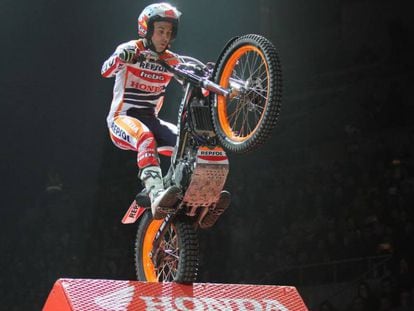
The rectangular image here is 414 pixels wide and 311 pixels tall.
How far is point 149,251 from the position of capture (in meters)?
7.48

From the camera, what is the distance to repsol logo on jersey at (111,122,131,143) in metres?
6.93

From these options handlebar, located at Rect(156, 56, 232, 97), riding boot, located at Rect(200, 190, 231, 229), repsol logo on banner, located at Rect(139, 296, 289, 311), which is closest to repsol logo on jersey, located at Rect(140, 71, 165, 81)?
handlebar, located at Rect(156, 56, 232, 97)

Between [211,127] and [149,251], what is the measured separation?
155 cm

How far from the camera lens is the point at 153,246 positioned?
282 inches

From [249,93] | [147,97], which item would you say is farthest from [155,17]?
[249,93]

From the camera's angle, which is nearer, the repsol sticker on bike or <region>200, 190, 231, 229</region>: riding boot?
the repsol sticker on bike

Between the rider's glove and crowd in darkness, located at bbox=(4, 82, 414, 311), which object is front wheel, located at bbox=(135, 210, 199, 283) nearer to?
the rider's glove

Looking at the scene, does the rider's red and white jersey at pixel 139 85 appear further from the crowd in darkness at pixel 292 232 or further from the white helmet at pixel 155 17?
the crowd in darkness at pixel 292 232

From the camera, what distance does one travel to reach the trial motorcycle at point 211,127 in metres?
6.20

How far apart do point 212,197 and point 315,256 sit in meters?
6.87

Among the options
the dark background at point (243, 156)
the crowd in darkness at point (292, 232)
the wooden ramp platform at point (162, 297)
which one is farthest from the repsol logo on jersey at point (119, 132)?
the dark background at point (243, 156)

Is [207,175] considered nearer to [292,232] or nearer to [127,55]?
[127,55]

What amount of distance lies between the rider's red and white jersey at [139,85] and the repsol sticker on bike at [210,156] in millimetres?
971

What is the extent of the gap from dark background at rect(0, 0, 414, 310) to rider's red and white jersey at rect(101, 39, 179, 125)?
20.8 ft
